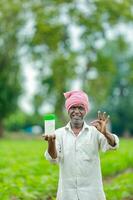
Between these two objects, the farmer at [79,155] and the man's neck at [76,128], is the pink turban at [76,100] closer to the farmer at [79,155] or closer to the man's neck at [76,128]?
the farmer at [79,155]

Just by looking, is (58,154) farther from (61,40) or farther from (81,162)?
(61,40)

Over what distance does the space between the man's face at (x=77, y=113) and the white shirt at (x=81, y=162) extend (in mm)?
104

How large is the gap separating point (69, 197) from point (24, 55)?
154 feet

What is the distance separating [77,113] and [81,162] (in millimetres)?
504

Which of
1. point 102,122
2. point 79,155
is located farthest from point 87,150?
point 102,122

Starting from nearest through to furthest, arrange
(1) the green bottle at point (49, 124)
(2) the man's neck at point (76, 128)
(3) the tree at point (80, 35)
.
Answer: (1) the green bottle at point (49, 124) → (2) the man's neck at point (76, 128) → (3) the tree at point (80, 35)

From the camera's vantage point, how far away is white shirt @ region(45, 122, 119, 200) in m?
6.66

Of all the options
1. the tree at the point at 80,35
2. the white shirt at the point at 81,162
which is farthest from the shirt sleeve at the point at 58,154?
the tree at the point at 80,35

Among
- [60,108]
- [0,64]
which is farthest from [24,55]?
[60,108]

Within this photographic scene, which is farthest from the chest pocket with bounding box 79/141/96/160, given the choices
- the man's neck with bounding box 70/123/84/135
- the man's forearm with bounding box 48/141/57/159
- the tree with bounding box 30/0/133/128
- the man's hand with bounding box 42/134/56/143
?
the tree with bounding box 30/0/133/128

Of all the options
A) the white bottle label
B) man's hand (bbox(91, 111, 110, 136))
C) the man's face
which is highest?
the man's face

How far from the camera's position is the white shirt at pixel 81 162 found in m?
6.66

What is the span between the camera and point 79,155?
21.8ft

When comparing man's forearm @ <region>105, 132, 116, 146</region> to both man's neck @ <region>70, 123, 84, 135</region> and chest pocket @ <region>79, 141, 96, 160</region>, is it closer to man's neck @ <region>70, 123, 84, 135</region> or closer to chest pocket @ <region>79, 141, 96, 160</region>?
chest pocket @ <region>79, 141, 96, 160</region>
